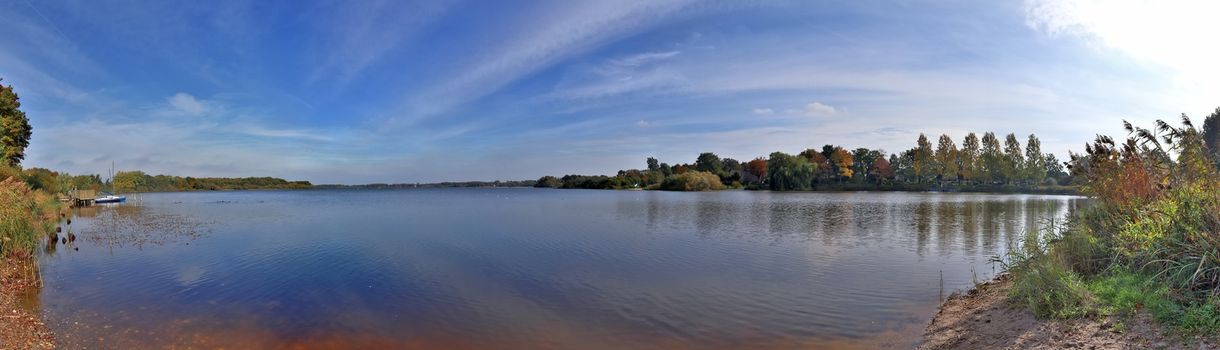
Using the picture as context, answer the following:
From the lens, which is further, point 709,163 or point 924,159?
point 709,163

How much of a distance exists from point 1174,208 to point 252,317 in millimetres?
14064

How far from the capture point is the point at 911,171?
104 metres

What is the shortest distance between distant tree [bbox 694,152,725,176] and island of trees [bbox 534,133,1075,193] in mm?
6826

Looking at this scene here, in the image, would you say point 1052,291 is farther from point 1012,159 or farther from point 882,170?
point 882,170

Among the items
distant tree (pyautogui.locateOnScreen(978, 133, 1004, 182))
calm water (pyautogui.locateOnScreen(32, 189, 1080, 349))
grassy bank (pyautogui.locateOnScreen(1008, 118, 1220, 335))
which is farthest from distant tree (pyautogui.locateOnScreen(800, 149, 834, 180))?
grassy bank (pyautogui.locateOnScreen(1008, 118, 1220, 335))

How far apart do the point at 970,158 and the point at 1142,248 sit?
326 ft

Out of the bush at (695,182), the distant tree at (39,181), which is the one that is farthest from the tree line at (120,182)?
the bush at (695,182)

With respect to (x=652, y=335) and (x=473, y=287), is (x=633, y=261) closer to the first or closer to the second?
(x=473, y=287)

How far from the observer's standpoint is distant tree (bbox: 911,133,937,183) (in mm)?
93562

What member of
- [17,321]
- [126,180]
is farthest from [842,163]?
[126,180]

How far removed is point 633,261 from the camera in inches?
598

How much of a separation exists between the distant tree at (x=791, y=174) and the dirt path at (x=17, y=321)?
10203 centimetres

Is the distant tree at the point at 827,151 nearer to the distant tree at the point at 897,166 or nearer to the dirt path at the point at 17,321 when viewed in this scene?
the distant tree at the point at 897,166

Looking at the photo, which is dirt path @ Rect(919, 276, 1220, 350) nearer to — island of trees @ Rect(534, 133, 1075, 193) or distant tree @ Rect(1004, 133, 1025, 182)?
island of trees @ Rect(534, 133, 1075, 193)
